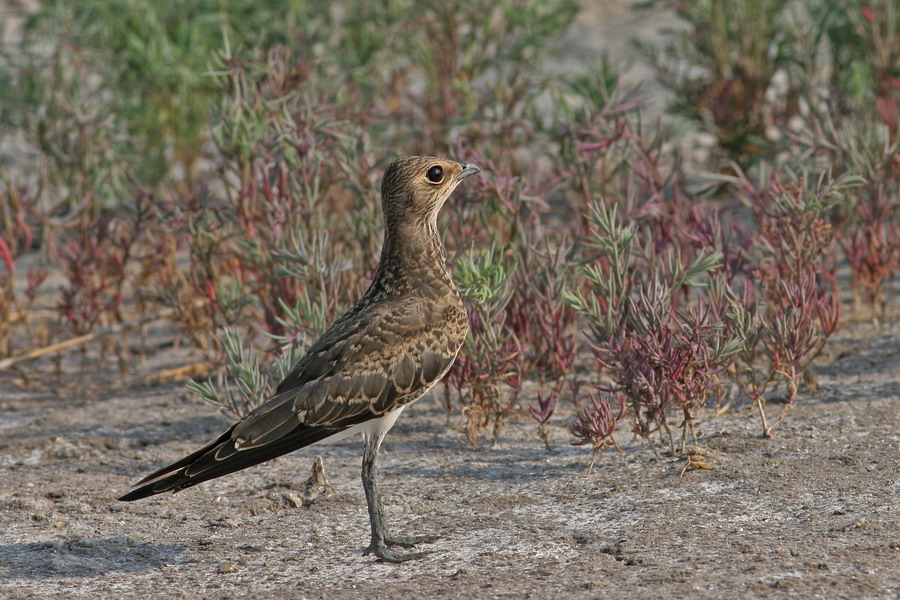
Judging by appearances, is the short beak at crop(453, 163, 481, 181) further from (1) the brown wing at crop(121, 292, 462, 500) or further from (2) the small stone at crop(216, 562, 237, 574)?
(2) the small stone at crop(216, 562, 237, 574)

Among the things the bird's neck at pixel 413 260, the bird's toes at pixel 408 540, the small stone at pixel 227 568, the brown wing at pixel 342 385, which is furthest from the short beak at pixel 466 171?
the small stone at pixel 227 568


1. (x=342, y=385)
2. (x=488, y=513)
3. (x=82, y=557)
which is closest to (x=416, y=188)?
(x=342, y=385)

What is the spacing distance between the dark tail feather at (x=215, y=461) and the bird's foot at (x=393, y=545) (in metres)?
0.48

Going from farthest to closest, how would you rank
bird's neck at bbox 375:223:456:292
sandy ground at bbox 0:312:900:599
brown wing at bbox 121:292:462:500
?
bird's neck at bbox 375:223:456:292
brown wing at bbox 121:292:462:500
sandy ground at bbox 0:312:900:599

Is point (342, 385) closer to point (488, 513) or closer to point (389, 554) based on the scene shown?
point (389, 554)

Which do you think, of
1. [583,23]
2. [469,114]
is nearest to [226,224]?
[469,114]

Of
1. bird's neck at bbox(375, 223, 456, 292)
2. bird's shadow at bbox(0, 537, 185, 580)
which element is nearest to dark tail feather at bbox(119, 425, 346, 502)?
bird's shadow at bbox(0, 537, 185, 580)

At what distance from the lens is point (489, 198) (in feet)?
21.5

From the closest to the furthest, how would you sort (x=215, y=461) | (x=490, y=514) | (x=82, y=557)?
(x=215, y=461), (x=82, y=557), (x=490, y=514)

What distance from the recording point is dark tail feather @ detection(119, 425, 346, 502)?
441 cm

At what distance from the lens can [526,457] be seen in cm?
566

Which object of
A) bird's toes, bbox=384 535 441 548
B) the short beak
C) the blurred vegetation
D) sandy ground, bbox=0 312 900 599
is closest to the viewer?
sandy ground, bbox=0 312 900 599

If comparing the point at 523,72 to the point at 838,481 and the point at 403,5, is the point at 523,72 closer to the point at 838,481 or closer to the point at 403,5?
the point at 403,5

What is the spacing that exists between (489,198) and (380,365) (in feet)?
6.41
